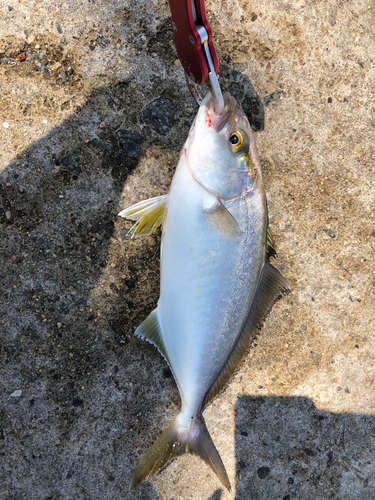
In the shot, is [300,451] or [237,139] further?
[300,451]

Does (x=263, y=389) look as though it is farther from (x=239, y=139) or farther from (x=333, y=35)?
(x=333, y=35)

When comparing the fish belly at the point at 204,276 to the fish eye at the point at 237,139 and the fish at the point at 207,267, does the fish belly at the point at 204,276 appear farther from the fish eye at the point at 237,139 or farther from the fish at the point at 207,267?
the fish eye at the point at 237,139

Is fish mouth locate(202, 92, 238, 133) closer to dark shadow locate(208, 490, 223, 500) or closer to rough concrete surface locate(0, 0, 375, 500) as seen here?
rough concrete surface locate(0, 0, 375, 500)

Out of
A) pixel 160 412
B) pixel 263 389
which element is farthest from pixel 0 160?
pixel 263 389

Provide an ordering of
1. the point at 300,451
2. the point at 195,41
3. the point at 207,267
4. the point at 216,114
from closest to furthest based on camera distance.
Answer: the point at 195,41 < the point at 216,114 < the point at 207,267 < the point at 300,451

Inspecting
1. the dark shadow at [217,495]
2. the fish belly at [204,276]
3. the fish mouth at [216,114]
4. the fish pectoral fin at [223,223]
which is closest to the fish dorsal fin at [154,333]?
the fish belly at [204,276]

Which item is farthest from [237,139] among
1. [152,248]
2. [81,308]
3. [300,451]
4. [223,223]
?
[300,451]

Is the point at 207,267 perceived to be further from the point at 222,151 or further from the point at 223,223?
the point at 222,151
